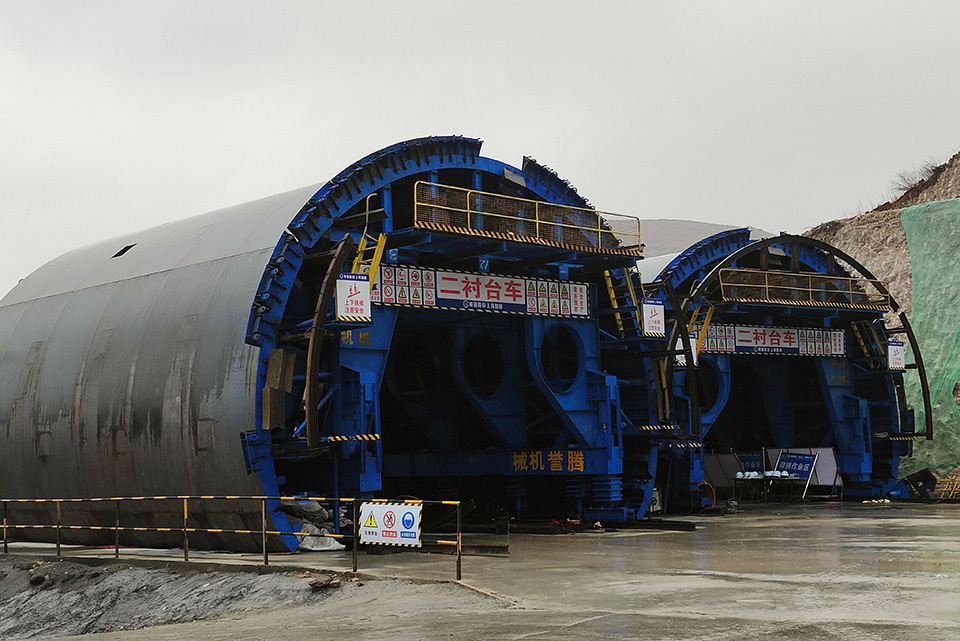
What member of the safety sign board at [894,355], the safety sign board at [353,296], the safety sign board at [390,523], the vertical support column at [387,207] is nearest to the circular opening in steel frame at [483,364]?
the vertical support column at [387,207]

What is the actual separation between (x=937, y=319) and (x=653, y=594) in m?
39.7

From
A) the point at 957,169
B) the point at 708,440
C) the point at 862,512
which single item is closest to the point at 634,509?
the point at 862,512

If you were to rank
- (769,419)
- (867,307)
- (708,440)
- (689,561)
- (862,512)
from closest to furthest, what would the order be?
(689,561) → (862,512) → (867,307) → (769,419) → (708,440)

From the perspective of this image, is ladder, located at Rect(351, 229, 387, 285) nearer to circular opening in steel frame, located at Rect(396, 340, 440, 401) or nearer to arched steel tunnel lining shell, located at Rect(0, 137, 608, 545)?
arched steel tunnel lining shell, located at Rect(0, 137, 608, 545)

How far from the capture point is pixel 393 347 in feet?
105

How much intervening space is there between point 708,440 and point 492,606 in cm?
3148

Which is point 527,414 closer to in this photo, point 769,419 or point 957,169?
point 769,419

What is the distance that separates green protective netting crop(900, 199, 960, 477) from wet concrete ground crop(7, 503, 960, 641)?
73.9ft

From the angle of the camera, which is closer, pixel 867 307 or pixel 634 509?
pixel 634 509

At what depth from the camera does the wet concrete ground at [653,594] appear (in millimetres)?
12594

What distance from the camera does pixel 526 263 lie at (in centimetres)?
2870

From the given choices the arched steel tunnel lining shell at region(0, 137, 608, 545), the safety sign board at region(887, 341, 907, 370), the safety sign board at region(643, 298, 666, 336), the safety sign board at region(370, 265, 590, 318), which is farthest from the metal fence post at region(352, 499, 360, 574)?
the safety sign board at region(887, 341, 907, 370)

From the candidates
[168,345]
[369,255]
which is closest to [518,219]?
[369,255]

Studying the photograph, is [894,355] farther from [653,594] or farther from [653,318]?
[653,594]
